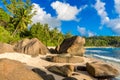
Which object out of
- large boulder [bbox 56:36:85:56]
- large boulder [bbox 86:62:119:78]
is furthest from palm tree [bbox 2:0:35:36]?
large boulder [bbox 86:62:119:78]

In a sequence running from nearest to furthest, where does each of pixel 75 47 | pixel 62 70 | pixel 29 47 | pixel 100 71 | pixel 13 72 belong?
pixel 13 72, pixel 62 70, pixel 100 71, pixel 29 47, pixel 75 47

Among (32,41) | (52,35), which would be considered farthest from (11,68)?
(52,35)

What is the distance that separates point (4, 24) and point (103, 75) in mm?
52059

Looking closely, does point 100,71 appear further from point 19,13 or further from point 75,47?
point 19,13

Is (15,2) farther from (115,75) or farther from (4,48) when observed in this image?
(115,75)

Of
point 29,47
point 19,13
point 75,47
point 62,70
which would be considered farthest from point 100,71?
point 19,13

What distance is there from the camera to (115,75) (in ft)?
63.6

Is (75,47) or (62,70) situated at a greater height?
(75,47)

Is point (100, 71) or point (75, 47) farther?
point (75, 47)

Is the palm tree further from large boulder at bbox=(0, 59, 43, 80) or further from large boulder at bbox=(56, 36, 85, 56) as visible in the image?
large boulder at bbox=(0, 59, 43, 80)

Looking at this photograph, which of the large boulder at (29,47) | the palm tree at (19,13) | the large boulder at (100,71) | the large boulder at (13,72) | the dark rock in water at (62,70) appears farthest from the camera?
the palm tree at (19,13)

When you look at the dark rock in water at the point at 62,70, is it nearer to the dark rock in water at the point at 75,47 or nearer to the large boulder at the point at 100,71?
the large boulder at the point at 100,71

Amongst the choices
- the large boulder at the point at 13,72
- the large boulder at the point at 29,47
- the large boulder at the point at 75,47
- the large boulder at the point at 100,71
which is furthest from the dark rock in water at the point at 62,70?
the large boulder at the point at 75,47

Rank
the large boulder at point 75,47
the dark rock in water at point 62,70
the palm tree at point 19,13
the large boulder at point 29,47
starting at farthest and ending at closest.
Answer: the palm tree at point 19,13
the large boulder at point 75,47
the large boulder at point 29,47
the dark rock in water at point 62,70
